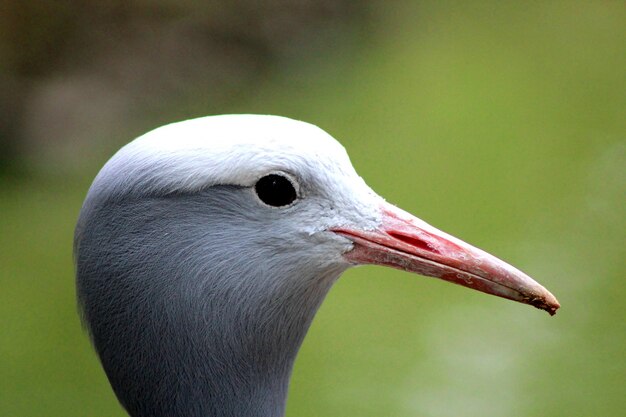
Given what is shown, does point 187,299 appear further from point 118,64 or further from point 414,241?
point 118,64

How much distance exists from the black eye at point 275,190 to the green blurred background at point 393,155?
83.9 inches

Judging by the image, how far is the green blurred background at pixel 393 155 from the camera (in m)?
3.65

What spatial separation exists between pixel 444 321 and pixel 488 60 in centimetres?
210

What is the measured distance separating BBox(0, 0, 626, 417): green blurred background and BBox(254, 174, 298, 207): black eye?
213 cm

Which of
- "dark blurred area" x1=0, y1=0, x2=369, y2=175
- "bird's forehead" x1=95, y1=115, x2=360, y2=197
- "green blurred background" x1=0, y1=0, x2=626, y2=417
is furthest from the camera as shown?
"dark blurred area" x1=0, y1=0, x2=369, y2=175

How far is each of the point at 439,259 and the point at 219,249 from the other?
14.9 inches

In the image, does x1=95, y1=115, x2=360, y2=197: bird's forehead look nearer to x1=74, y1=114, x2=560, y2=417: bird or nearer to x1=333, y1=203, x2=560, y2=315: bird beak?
x1=74, y1=114, x2=560, y2=417: bird

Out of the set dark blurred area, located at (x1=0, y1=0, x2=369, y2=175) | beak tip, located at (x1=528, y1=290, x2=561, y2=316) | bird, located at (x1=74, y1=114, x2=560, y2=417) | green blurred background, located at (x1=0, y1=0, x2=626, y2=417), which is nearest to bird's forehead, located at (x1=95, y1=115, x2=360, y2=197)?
bird, located at (x1=74, y1=114, x2=560, y2=417)

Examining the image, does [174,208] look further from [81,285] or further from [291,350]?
[291,350]

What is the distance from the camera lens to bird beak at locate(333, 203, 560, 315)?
157cm

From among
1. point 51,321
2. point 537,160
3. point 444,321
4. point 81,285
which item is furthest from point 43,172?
point 81,285

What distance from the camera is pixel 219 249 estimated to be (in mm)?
1550

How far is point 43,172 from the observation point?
14.6 ft

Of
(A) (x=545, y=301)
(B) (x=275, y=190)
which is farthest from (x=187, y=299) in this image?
(A) (x=545, y=301)
